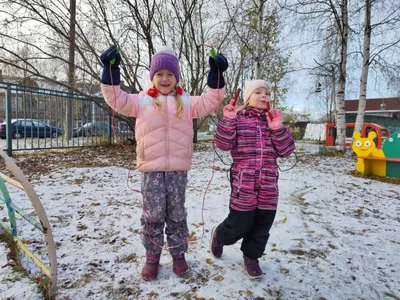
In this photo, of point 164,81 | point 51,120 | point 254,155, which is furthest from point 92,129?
point 254,155

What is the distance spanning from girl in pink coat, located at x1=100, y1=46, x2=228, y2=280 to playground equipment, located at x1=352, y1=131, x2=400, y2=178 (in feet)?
17.1

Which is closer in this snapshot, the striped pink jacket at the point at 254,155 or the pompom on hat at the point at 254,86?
the striped pink jacket at the point at 254,155

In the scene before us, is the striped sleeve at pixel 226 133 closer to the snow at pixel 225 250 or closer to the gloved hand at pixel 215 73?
the gloved hand at pixel 215 73

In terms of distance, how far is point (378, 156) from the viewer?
5.77 meters

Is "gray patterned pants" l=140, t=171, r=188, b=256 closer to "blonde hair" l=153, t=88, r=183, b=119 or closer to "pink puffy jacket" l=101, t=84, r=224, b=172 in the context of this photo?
"pink puffy jacket" l=101, t=84, r=224, b=172

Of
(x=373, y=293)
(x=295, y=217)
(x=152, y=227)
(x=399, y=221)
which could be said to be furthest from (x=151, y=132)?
(x=399, y=221)

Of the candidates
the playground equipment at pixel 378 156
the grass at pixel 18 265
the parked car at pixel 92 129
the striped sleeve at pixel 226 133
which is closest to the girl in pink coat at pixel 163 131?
the striped sleeve at pixel 226 133

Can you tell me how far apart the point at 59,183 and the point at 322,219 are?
4.02 m

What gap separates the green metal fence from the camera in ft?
24.3

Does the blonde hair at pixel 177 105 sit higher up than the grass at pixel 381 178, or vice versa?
the blonde hair at pixel 177 105

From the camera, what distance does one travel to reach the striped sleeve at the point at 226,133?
1.87 meters

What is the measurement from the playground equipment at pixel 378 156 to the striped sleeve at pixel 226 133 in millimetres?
5068

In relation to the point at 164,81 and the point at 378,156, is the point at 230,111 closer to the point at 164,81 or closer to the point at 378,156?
the point at 164,81

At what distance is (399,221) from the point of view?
10.9 ft
